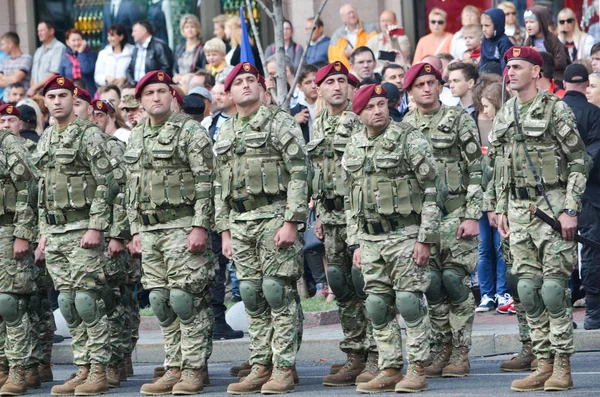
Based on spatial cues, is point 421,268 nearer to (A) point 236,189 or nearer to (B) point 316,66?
(A) point 236,189

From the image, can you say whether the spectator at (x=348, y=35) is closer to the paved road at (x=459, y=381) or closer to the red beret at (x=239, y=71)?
the paved road at (x=459, y=381)

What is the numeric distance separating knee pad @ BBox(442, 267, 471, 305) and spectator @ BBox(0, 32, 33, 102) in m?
11.4

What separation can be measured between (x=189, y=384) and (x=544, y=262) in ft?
9.44

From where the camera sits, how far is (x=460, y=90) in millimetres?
14719

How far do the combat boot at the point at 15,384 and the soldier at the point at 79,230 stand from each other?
1.30 ft

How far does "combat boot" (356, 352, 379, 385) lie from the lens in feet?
36.8

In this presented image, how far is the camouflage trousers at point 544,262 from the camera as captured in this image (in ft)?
33.8

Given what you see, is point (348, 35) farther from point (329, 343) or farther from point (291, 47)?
point (329, 343)

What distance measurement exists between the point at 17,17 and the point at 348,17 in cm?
768

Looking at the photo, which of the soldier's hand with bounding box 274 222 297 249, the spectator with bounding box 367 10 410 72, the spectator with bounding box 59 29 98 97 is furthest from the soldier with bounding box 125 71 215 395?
the spectator with bounding box 59 29 98 97

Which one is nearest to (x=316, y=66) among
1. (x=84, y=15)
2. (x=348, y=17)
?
(x=348, y=17)

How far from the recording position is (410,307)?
416 inches

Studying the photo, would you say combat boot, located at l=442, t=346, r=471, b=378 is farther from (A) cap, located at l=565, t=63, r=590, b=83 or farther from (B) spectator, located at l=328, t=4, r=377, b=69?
(B) spectator, located at l=328, t=4, r=377, b=69

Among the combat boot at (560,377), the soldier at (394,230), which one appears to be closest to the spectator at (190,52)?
the soldier at (394,230)
